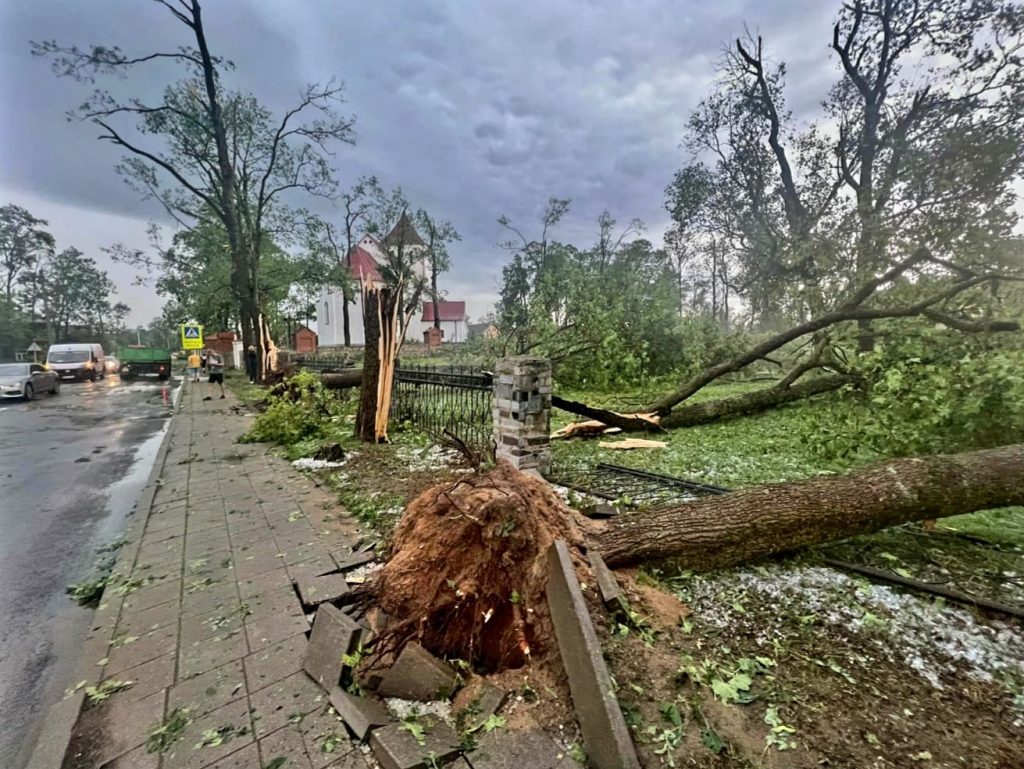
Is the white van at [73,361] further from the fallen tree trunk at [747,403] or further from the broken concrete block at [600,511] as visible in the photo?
the broken concrete block at [600,511]

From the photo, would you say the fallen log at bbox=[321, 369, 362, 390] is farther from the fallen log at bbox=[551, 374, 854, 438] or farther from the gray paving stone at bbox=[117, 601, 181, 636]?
the gray paving stone at bbox=[117, 601, 181, 636]

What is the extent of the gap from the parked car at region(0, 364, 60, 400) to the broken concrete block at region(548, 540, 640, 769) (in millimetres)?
18105

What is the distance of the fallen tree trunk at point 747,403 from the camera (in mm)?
7348

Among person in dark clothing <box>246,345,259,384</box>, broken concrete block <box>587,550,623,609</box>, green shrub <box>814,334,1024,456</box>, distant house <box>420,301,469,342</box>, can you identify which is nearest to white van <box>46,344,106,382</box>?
person in dark clothing <box>246,345,259,384</box>

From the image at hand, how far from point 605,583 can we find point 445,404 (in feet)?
16.5

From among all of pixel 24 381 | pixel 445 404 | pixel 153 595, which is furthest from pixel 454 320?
pixel 153 595

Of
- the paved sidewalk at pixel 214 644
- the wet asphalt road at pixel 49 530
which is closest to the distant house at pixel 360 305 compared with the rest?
the wet asphalt road at pixel 49 530

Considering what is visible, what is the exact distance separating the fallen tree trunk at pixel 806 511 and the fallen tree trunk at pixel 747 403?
4299 millimetres

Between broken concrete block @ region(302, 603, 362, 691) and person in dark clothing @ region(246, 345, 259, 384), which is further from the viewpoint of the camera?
person in dark clothing @ region(246, 345, 259, 384)

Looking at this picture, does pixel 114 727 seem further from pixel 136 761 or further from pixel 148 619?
pixel 148 619

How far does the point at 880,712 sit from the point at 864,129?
1548cm

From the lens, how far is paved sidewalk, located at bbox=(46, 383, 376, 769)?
1.65 metres

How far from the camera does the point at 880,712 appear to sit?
67.2 inches

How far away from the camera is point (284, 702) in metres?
1.86
